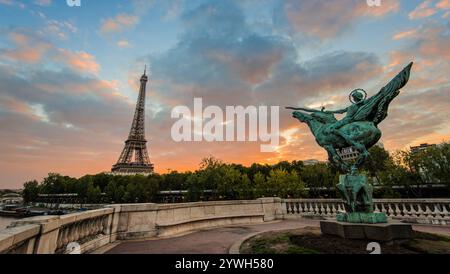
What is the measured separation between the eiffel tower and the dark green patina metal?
88.7 m

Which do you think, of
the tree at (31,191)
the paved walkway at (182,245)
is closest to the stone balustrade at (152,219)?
the paved walkway at (182,245)

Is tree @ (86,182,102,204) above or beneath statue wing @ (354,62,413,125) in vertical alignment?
beneath

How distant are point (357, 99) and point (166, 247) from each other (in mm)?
9086

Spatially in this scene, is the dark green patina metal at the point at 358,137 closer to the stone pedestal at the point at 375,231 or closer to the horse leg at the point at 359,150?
the horse leg at the point at 359,150

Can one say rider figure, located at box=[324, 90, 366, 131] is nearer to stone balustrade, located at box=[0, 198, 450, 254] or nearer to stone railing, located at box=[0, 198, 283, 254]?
stone balustrade, located at box=[0, 198, 450, 254]

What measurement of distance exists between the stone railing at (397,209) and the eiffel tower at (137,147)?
83.5m

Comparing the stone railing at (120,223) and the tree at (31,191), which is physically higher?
the stone railing at (120,223)

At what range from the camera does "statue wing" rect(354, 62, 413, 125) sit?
27.1ft

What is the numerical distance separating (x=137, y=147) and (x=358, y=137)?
299 ft

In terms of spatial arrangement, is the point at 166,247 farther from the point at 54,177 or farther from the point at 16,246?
the point at 54,177

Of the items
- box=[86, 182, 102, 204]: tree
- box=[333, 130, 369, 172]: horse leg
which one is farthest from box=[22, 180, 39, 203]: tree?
box=[333, 130, 369, 172]: horse leg

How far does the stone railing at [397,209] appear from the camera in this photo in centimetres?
1191

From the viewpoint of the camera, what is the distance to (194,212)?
12000 millimetres
